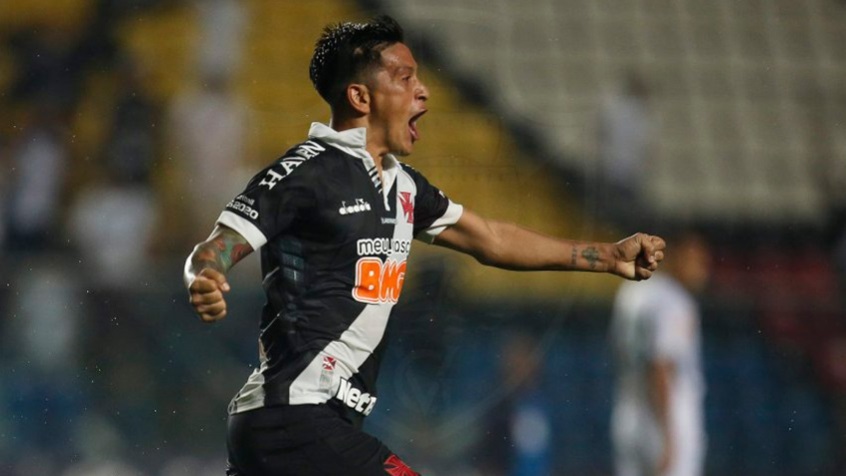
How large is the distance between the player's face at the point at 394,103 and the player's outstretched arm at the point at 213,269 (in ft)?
2.24

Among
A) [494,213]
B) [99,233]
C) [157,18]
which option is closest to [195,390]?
[99,233]

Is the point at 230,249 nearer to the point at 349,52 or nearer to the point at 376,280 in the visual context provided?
→ the point at 376,280

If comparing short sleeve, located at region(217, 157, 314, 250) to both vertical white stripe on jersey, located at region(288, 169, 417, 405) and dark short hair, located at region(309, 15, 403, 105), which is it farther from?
dark short hair, located at region(309, 15, 403, 105)

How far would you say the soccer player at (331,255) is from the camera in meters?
3.71

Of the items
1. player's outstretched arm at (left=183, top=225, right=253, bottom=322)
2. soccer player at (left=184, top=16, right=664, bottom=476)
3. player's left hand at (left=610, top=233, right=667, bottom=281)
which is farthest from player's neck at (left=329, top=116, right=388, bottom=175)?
player's left hand at (left=610, top=233, right=667, bottom=281)

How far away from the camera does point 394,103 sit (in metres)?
4.18

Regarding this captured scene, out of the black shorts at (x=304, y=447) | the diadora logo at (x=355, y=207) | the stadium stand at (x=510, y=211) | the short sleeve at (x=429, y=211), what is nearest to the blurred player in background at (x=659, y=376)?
the stadium stand at (x=510, y=211)

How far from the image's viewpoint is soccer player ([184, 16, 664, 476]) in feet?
12.2

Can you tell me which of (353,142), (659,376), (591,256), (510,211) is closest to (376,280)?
(353,142)

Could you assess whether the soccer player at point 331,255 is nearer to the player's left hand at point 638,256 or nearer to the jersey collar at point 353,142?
Answer: the jersey collar at point 353,142

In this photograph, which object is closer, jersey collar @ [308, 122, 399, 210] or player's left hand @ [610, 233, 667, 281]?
jersey collar @ [308, 122, 399, 210]

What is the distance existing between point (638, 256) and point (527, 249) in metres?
0.37

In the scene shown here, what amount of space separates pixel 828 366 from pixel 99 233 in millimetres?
5134

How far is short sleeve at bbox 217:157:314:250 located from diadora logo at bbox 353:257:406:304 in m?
0.27
